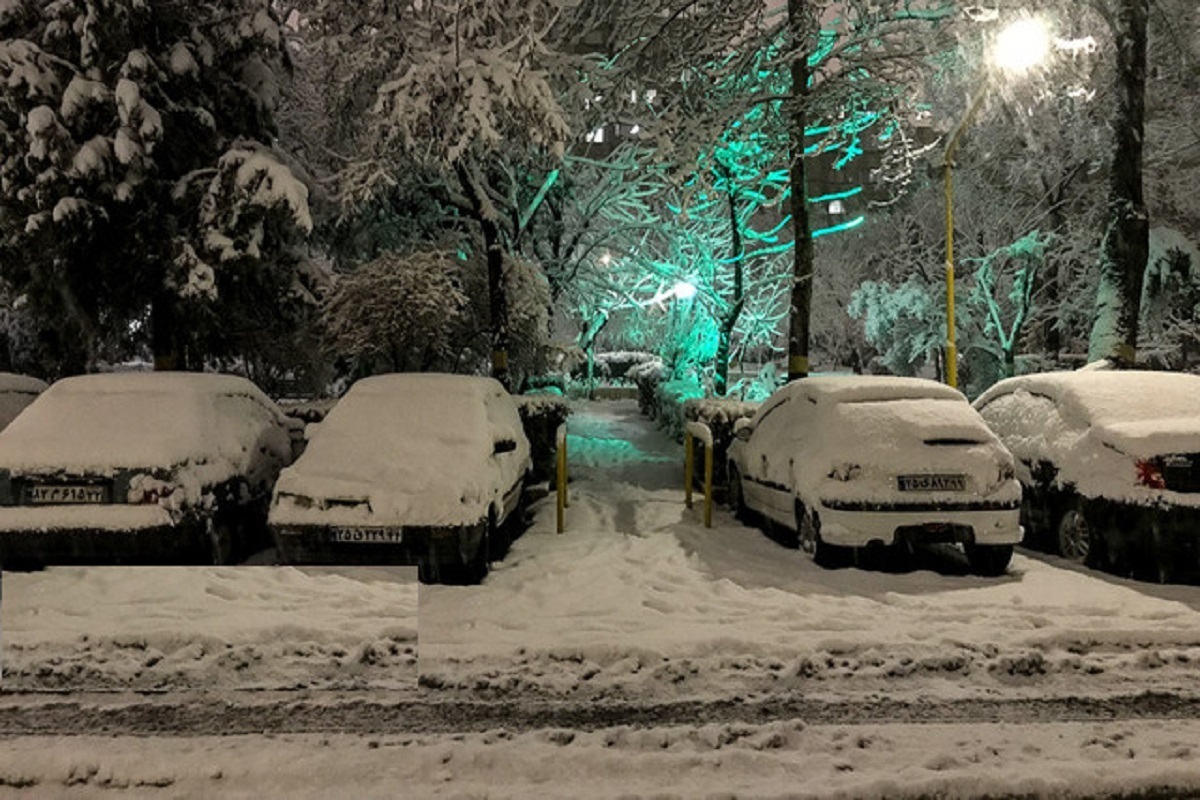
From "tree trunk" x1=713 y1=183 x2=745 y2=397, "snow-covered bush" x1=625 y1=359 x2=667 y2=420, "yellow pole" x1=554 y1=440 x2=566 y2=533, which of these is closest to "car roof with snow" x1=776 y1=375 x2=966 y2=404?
"yellow pole" x1=554 y1=440 x2=566 y2=533

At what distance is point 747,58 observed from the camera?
43.5 feet

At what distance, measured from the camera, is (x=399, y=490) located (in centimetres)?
709

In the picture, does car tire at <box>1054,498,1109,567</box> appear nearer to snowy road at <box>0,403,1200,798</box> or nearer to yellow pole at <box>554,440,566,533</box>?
snowy road at <box>0,403,1200,798</box>

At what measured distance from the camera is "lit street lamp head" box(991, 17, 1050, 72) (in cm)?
1227

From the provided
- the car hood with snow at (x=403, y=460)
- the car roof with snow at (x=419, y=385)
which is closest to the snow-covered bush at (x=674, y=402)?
the car roof with snow at (x=419, y=385)

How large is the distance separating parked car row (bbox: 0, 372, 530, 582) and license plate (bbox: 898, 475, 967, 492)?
3448 mm

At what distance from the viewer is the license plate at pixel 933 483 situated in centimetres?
770

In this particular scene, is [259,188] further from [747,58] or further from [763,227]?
[763,227]

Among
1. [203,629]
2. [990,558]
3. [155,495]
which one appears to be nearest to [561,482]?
[155,495]

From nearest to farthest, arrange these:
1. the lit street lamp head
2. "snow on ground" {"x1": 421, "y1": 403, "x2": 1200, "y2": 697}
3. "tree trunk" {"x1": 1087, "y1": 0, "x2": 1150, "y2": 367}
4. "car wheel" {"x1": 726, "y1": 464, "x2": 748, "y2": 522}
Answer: "snow on ground" {"x1": 421, "y1": 403, "x2": 1200, "y2": 697}
"car wheel" {"x1": 726, "y1": 464, "x2": 748, "y2": 522}
the lit street lamp head
"tree trunk" {"x1": 1087, "y1": 0, "x2": 1150, "y2": 367}

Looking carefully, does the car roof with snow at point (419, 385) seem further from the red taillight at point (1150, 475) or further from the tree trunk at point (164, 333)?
the tree trunk at point (164, 333)

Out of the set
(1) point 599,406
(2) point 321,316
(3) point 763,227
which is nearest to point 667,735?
(2) point 321,316

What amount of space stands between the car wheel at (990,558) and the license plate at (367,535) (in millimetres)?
4834

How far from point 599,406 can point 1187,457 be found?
23885mm
